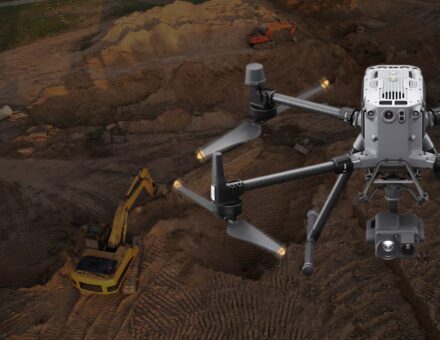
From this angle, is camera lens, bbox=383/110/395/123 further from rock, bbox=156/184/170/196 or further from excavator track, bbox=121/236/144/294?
rock, bbox=156/184/170/196

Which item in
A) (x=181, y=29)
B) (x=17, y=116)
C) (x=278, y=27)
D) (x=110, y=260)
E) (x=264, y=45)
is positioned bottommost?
(x=110, y=260)

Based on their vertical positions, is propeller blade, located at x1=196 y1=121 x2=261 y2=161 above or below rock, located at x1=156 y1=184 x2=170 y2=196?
above

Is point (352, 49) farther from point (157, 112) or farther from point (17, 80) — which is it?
point (17, 80)

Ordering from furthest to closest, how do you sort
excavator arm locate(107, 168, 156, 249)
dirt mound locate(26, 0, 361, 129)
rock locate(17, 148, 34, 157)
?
dirt mound locate(26, 0, 361, 129) < rock locate(17, 148, 34, 157) < excavator arm locate(107, 168, 156, 249)

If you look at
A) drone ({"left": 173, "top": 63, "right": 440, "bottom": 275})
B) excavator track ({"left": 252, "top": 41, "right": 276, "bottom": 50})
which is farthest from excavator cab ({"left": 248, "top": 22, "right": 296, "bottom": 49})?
drone ({"left": 173, "top": 63, "right": 440, "bottom": 275})

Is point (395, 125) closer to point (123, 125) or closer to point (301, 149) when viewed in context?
point (301, 149)

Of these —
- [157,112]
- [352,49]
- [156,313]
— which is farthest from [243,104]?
[156,313]

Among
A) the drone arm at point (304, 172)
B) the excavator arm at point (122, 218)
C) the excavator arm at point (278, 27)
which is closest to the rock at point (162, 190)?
the excavator arm at point (122, 218)

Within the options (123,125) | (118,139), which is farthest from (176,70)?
(118,139)
